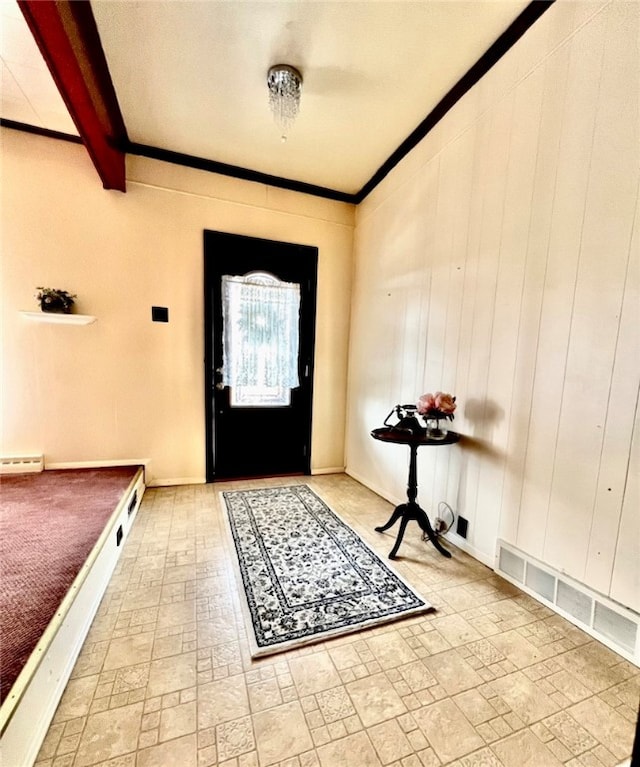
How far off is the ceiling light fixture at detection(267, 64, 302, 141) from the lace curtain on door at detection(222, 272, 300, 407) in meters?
1.32

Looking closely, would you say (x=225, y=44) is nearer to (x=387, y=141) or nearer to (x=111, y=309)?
(x=387, y=141)

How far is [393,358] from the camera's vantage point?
2852 millimetres

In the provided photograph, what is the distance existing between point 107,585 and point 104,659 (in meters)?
0.51

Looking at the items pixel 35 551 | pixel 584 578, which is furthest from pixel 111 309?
pixel 584 578

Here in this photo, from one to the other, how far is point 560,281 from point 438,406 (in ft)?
2.83

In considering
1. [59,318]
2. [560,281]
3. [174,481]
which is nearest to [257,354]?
[174,481]

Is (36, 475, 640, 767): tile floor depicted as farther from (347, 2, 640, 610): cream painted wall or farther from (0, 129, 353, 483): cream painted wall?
(0, 129, 353, 483): cream painted wall

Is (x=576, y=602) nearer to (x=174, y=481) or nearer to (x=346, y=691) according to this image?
(x=346, y=691)

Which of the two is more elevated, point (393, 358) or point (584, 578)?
point (393, 358)

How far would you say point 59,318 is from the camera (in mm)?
2602

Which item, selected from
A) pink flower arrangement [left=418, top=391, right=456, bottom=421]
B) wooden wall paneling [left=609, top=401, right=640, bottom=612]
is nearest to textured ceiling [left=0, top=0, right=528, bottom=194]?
pink flower arrangement [left=418, top=391, right=456, bottom=421]

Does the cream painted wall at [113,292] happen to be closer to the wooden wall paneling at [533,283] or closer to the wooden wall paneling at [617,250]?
the wooden wall paneling at [533,283]

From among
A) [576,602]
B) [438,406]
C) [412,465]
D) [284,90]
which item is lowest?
[576,602]

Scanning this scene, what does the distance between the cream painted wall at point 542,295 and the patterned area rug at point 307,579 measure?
70cm
